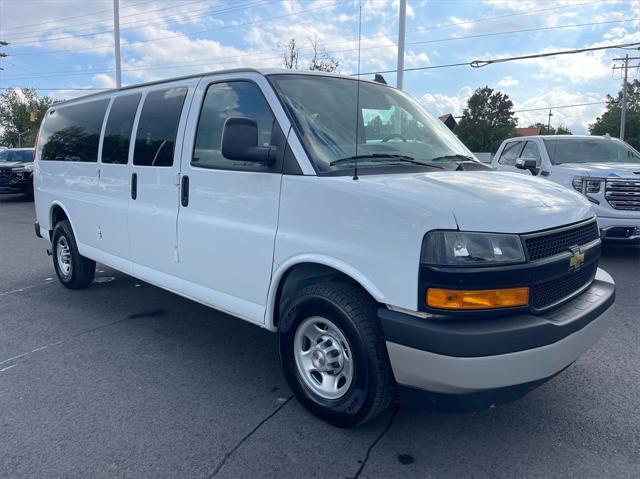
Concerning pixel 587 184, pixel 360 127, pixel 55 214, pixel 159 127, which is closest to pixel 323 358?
pixel 360 127

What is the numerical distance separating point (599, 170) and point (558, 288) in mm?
5736

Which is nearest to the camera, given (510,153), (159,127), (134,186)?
(159,127)

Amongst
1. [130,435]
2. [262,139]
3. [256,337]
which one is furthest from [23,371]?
[262,139]

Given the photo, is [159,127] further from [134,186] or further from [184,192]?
[184,192]

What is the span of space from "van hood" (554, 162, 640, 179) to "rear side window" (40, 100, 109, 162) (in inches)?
257

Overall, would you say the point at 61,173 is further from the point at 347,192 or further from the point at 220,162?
the point at 347,192

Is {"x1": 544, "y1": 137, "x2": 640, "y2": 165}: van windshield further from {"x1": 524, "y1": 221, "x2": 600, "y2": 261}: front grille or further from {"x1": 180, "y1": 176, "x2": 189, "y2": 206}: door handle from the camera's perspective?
{"x1": 180, "y1": 176, "x2": 189, "y2": 206}: door handle

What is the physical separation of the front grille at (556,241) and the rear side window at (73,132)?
4283 mm

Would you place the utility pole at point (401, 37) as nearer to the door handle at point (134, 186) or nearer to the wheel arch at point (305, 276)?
the door handle at point (134, 186)

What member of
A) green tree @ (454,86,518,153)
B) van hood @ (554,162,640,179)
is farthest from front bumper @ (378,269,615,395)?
green tree @ (454,86,518,153)

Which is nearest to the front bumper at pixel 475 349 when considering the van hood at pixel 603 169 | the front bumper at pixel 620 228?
the front bumper at pixel 620 228

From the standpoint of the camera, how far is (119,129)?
16.5 feet

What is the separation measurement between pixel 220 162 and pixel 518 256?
210cm

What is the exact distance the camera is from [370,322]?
2.86 meters
